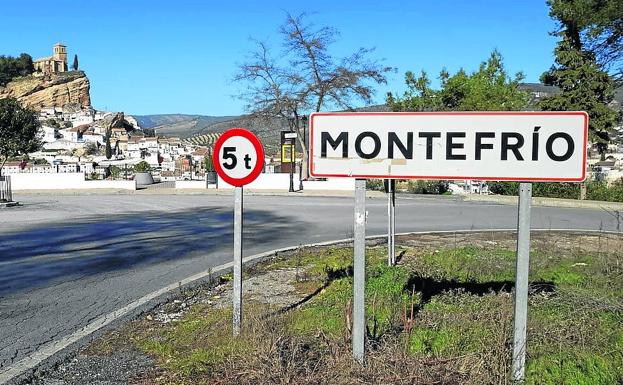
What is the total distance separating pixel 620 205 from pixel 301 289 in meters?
19.5

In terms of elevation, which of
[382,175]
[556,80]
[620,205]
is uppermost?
[556,80]

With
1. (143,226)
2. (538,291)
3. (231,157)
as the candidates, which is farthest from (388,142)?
(143,226)

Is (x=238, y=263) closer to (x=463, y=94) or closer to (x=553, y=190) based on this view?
(x=553, y=190)

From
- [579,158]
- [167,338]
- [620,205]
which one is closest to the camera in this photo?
[579,158]

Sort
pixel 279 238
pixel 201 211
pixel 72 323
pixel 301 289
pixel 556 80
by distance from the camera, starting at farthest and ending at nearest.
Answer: pixel 556 80 < pixel 201 211 < pixel 279 238 < pixel 301 289 < pixel 72 323

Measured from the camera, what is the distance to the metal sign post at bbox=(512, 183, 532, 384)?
336cm

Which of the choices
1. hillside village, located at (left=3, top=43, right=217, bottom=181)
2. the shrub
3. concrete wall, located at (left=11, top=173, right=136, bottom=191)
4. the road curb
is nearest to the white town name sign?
the road curb

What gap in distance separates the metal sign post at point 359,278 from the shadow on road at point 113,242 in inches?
196

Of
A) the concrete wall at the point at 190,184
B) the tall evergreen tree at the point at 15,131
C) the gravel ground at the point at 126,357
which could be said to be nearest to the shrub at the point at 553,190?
the concrete wall at the point at 190,184

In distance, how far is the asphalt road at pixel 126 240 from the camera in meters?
6.14

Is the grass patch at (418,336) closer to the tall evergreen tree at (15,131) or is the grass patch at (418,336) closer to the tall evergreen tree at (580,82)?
the tall evergreen tree at (580,82)

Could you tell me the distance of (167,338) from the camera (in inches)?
195

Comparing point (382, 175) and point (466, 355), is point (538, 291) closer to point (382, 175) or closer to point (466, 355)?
point (466, 355)

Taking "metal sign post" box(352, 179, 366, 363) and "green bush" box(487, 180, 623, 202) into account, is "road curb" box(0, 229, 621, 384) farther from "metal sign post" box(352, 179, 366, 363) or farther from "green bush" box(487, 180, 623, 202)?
"green bush" box(487, 180, 623, 202)
